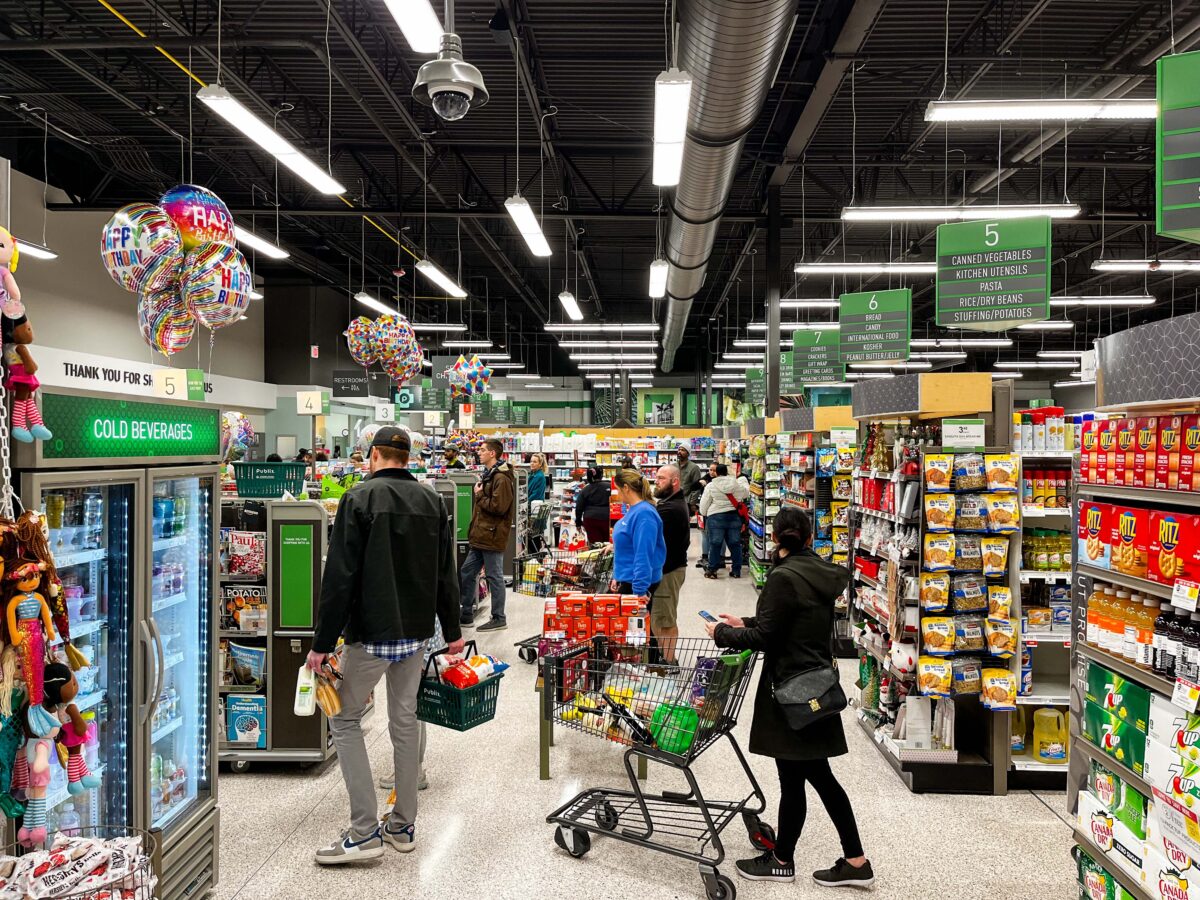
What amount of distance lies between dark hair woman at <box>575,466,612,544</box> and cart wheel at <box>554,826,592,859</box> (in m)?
A: 5.49

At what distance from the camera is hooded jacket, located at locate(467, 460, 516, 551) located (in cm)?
770

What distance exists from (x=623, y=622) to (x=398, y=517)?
195 centimetres

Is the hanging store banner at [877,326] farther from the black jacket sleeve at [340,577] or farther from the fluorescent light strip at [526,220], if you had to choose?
the black jacket sleeve at [340,577]

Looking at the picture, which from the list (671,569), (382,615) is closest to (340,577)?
(382,615)

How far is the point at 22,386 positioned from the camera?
7.54 ft

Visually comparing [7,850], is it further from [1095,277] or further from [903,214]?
[1095,277]

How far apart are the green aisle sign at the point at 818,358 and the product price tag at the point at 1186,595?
11.9m

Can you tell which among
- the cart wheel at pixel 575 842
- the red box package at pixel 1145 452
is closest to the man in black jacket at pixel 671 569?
the cart wheel at pixel 575 842

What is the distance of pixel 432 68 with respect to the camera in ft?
15.2

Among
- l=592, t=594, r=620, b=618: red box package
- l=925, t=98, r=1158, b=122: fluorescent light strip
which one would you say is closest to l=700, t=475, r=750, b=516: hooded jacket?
l=925, t=98, r=1158, b=122: fluorescent light strip

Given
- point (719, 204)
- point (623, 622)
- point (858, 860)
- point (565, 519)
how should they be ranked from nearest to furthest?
1. point (858, 860)
2. point (623, 622)
3. point (719, 204)
4. point (565, 519)

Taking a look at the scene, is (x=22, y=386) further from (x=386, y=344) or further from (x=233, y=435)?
(x=386, y=344)

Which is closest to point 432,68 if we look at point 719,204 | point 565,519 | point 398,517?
point 398,517

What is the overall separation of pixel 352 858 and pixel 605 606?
6.79 feet
